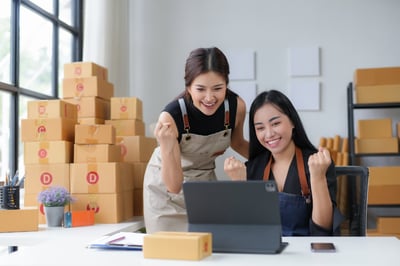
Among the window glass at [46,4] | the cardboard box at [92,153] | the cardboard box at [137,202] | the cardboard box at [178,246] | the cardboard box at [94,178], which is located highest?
the window glass at [46,4]

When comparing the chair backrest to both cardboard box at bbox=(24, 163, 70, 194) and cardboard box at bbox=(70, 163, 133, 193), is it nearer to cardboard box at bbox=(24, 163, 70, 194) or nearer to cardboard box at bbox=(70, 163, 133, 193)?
cardboard box at bbox=(70, 163, 133, 193)

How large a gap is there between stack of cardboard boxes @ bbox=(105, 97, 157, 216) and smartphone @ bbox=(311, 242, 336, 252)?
68.5 inches

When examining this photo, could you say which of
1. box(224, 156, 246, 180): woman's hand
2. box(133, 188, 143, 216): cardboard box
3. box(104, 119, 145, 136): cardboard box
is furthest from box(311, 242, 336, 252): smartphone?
box(104, 119, 145, 136): cardboard box

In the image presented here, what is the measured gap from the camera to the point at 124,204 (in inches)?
109

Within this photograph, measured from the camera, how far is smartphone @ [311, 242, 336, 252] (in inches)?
52.4

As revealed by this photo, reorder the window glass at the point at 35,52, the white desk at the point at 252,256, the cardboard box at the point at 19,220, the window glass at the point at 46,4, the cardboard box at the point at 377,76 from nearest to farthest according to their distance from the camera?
the white desk at the point at 252,256 < the cardboard box at the point at 19,220 < the window glass at the point at 35,52 < the window glass at the point at 46,4 < the cardboard box at the point at 377,76

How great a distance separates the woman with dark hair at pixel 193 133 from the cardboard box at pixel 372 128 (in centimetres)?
166

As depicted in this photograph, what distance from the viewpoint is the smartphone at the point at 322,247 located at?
133 cm

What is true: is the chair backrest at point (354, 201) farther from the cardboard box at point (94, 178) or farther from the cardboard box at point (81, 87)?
the cardboard box at point (81, 87)

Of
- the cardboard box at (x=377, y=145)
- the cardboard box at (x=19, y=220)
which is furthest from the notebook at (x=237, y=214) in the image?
the cardboard box at (x=377, y=145)

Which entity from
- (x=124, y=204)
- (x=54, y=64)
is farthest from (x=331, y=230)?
(x=54, y=64)

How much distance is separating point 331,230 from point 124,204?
1279mm

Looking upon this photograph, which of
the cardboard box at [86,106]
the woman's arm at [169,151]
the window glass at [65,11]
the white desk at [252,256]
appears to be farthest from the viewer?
the window glass at [65,11]

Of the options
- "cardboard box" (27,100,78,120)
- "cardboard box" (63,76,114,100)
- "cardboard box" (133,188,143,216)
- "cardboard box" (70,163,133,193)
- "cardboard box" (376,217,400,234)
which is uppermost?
"cardboard box" (63,76,114,100)
